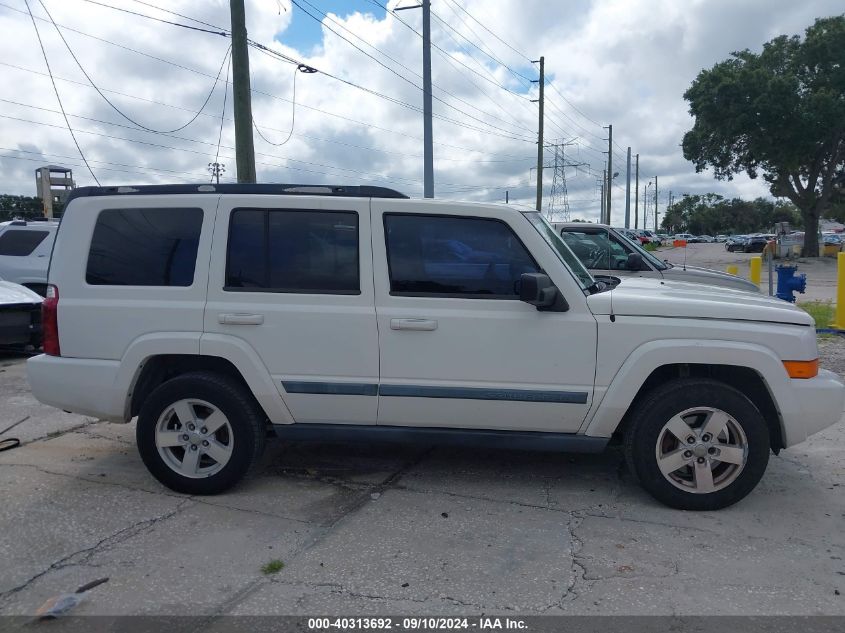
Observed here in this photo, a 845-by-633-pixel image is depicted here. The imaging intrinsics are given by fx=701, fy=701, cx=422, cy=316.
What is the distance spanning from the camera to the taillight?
4.53 meters

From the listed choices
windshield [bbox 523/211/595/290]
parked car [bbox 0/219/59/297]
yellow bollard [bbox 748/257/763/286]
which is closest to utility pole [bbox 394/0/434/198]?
yellow bollard [bbox 748/257/763/286]

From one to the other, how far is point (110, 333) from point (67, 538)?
1259 mm

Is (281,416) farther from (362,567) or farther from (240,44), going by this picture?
(240,44)

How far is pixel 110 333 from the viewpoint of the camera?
4.47 metres

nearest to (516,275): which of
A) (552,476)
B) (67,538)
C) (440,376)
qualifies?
(440,376)

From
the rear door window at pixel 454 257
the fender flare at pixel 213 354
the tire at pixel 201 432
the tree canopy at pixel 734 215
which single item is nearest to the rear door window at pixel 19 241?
the fender flare at pixel 213 354

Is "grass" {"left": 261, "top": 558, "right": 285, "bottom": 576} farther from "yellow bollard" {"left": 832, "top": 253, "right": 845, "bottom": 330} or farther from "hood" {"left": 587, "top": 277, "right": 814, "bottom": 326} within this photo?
"yellow bollard" {"left": 832, "top": 253, "right": 845, "bottom": 330}

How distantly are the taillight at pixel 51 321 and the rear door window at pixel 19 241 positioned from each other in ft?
27.5

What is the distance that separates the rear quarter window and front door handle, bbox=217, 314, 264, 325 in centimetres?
36

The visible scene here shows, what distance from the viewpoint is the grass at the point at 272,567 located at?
11.6ft

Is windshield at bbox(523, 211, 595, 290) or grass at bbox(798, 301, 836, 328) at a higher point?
windshield at bbox(523, 211, 595, 290)

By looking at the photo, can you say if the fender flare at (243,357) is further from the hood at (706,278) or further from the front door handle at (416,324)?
the hood at (706,278)

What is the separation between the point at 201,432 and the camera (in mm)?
4465

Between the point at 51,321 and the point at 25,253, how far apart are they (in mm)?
8470
